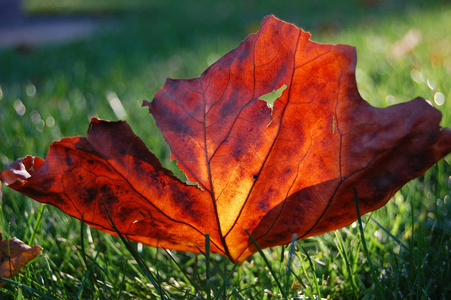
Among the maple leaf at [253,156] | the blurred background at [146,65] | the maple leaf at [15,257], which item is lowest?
the maple leaf at [15,257]

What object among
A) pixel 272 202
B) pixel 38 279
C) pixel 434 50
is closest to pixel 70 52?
pixel 434 50

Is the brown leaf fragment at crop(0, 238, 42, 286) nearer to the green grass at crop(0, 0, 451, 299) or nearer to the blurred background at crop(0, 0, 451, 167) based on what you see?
the green grass at crop(0, 0, 451, 299)

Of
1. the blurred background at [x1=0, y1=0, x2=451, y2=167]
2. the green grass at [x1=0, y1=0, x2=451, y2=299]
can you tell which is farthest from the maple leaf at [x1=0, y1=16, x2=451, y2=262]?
the blurred background at [x1=0, y1=0, x2=451, y2=167]

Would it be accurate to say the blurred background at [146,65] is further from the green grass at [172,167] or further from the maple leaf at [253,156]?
the maple leaf at [253,156]

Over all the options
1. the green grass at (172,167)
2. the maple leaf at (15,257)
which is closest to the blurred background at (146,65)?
the green grass at (172,167)

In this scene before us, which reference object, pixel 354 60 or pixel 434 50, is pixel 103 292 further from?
pixel 434 50

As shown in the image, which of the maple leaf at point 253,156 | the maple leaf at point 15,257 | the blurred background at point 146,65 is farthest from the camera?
the blurred background at point 146,65
